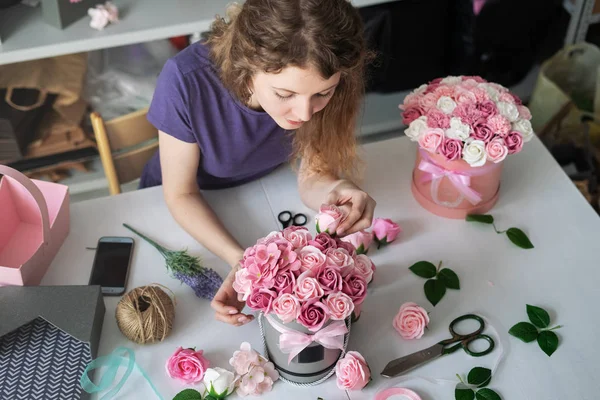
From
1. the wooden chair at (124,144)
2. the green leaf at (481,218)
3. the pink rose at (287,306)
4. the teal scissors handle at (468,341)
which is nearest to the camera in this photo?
the pink rose at (287,306)

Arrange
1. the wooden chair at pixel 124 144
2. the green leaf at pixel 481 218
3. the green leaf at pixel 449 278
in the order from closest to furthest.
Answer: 1. the green leaf at pixel 449 278
2. the green leaf at pixel 481 218
3. the wooden chair at pixel 124 144

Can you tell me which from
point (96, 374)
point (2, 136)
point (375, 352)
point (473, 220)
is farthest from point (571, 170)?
point (2, 136)

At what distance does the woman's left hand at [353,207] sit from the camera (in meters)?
1.27

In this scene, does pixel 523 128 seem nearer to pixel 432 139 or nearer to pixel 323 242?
pixel 432 139

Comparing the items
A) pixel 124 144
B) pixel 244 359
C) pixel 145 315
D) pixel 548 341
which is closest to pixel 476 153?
pixel 548 341

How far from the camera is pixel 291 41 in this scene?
3.64 ft

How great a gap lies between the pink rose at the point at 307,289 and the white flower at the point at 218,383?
24 cm

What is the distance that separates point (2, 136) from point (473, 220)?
1.56 meters

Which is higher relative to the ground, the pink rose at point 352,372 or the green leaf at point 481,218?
the green leaf at point 481,218

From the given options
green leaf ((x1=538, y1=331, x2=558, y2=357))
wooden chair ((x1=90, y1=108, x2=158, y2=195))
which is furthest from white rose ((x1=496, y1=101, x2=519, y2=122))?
wooden chair ((x1=90, y1=108, x2=158, y2=195))

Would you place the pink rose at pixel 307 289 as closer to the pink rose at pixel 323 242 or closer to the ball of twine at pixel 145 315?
the pink rose at pixel 323 242

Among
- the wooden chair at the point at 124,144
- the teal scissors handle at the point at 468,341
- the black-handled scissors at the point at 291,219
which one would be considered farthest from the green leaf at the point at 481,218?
the wooden chair at the point at 124,144

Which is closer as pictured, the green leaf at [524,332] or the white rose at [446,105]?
the green leaf at [524,332]

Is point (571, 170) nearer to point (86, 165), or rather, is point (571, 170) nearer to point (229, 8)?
point (229, 8)
